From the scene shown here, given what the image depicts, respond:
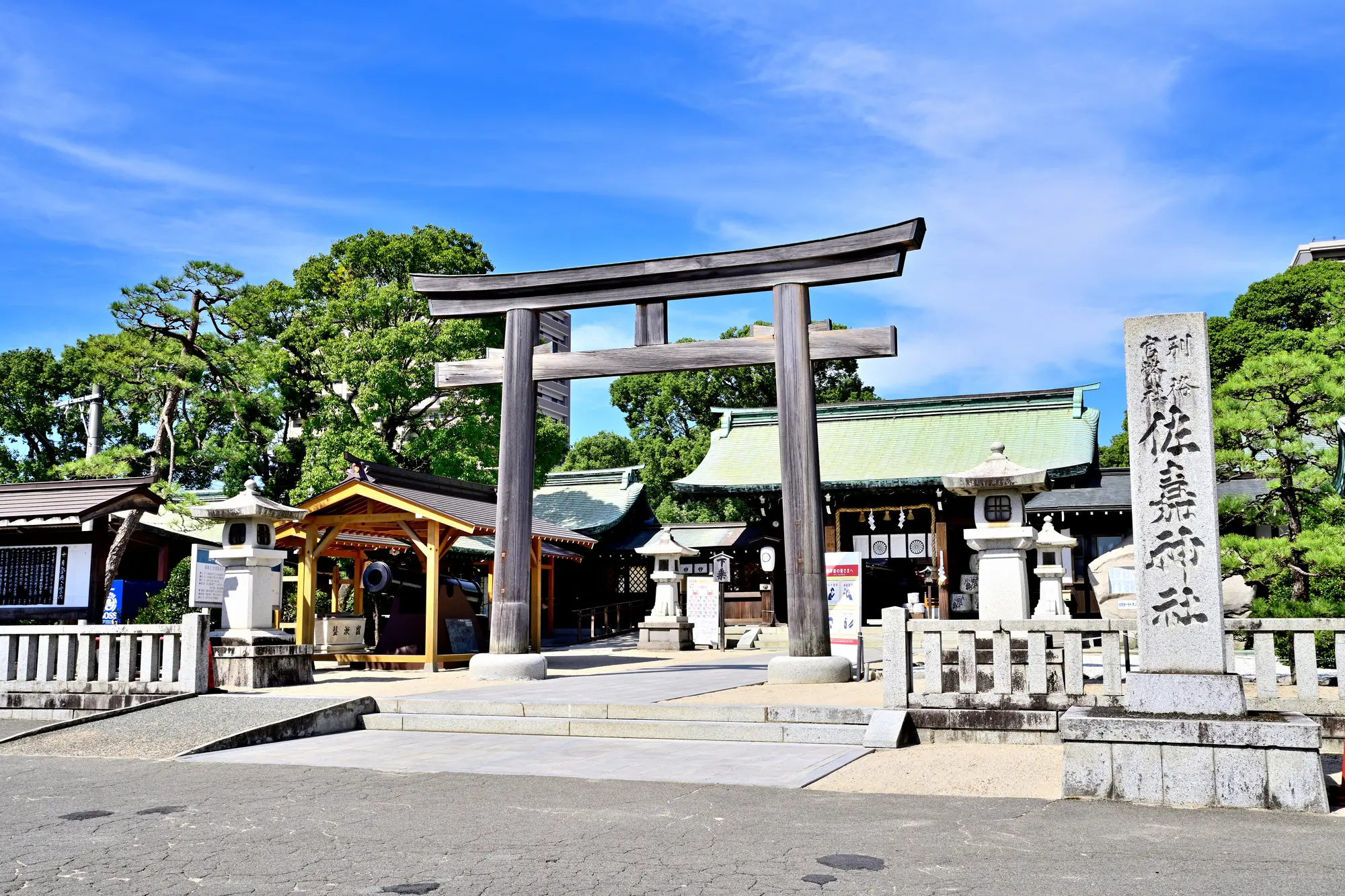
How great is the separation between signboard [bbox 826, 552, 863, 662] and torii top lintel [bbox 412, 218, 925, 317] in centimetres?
386

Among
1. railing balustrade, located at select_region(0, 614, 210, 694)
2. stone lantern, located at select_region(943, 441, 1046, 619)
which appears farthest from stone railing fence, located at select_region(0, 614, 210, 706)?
stone lantern, located at select_region(943, 441, 1046, 619)

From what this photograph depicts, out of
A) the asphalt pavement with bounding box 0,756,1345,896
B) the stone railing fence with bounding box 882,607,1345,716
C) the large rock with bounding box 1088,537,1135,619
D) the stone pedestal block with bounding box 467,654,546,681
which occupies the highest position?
the large rock with bounding box 1088,537,1135,619

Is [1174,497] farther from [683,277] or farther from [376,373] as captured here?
[376,373]

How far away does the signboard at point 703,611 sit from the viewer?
2427 centimetres

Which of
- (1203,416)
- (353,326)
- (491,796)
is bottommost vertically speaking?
(491,796)

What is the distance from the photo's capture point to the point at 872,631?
25078 millimetres

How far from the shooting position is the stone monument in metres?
6.40

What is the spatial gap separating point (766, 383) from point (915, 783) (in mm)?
34799

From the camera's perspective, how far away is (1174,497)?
7090mm

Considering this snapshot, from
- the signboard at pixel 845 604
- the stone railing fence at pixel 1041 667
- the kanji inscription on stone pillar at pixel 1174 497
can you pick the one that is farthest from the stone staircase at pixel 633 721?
the signboard at pixel 845 604

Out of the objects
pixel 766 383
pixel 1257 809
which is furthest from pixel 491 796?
pixel 766 383

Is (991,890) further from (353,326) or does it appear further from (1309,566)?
(353,326)

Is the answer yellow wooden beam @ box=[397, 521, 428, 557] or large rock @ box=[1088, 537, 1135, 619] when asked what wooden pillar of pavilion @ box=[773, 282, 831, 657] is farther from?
yellow wooden beam @ box=[397, 521, 428, 557]

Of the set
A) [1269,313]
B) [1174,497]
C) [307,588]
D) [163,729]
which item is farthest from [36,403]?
[1269,313]
